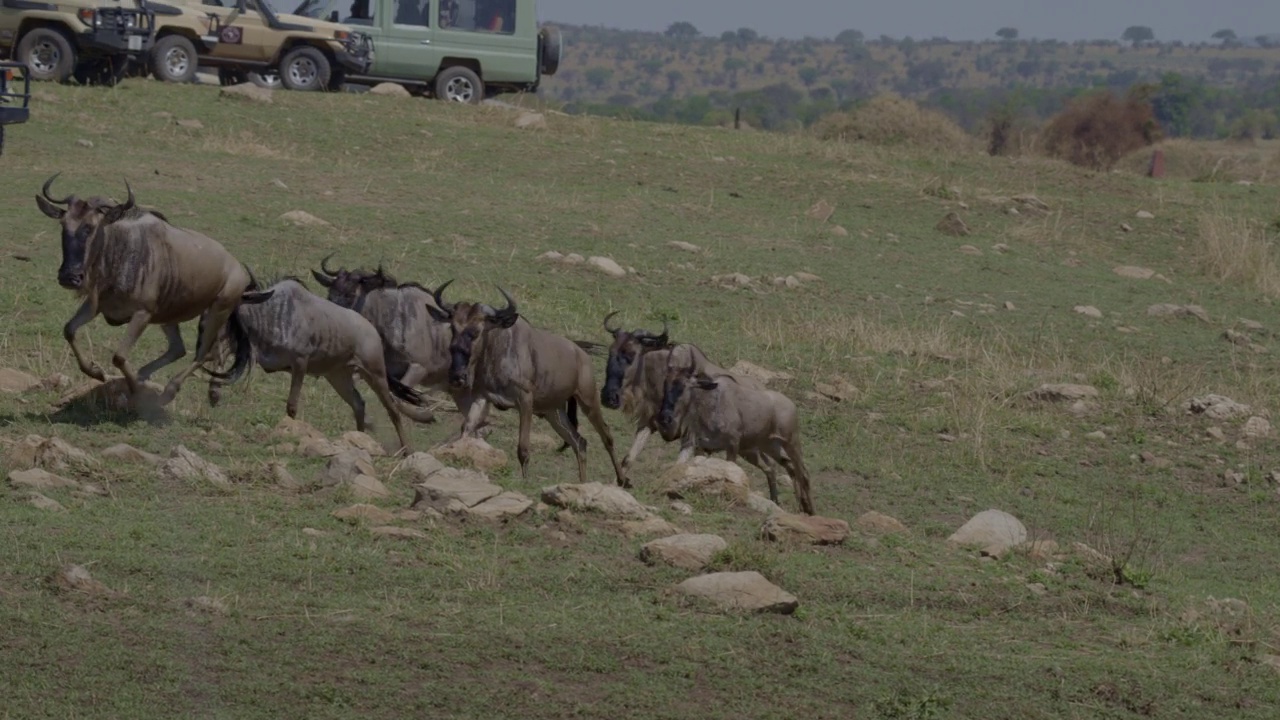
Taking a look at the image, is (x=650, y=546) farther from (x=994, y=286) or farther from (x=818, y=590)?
(x=994, y=286)

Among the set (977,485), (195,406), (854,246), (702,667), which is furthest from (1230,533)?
(854,246)

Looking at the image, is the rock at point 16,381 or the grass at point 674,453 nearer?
the grass at point 674,453

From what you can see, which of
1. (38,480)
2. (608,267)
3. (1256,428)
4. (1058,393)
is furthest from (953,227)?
(38,480)

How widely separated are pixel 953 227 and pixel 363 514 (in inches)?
556

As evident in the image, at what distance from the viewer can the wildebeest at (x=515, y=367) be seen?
11156mm

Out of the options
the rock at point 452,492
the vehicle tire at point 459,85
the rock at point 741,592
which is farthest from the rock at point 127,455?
the vehicle tire at point 459,85

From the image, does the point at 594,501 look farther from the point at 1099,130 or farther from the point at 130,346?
the point at 1099,130

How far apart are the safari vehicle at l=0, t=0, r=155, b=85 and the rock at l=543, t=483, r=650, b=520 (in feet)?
54.1

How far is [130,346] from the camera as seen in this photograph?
10.5 metres

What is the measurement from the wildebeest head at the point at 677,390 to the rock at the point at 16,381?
3655 mm

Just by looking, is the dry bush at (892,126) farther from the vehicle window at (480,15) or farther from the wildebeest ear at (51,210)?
the wildebeest ear at (51,210)

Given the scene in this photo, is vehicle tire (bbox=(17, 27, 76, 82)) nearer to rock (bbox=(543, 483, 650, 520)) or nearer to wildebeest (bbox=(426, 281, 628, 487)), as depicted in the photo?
wildebeest (bbox=(426, 281, 628, 487))

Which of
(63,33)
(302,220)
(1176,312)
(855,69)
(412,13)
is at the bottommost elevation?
(855,69)

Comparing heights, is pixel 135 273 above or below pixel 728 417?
above
